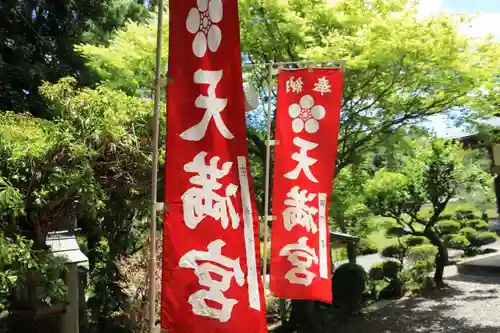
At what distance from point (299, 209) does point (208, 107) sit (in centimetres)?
320

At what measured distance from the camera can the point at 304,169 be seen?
244 inches

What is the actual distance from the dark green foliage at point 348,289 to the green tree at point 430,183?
9.45ft

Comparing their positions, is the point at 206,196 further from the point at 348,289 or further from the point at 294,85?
the point at 348,289

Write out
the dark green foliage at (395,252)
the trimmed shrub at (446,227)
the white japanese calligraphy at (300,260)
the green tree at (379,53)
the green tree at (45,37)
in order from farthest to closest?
the trimmed shrub at (446,227) → the dark green foliage at (395,252) → the green tree at (45,37) → the green tree at (379,53) → the white japanese calligraphy at (300,260)

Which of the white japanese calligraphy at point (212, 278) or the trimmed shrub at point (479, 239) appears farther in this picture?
the trimmed shrub at point (479, 239)

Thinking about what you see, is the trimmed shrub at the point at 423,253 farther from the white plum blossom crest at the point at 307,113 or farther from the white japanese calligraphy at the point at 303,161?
the white plum blossom crest at the point at 307,113

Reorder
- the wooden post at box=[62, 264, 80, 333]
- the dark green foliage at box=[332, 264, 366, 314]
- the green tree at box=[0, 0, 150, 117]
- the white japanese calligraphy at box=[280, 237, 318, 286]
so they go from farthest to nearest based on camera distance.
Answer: the dark green foliage at box=[332, 264, 366, 314] < the green tree at box=[0, 0, 150, 117] < the wooden post at box=[62, 264, 80, 333] < the white japanese calligraphy at box=[280, 237, 318, 286]

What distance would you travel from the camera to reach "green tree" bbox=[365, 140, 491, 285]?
14.5 metres

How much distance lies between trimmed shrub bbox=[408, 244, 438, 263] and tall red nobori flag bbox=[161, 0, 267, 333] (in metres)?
13.0

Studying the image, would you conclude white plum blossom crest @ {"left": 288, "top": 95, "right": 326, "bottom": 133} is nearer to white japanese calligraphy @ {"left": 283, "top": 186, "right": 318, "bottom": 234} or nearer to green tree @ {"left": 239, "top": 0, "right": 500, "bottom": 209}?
white japanese calligraphy @ {"left": 283, "top": 186, "right": 318, "bottom": 234}

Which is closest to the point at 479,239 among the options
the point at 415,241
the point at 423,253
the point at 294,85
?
the point at 415,241

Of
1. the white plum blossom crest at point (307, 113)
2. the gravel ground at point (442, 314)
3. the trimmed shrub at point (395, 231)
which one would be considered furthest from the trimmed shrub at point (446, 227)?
the white plum blossom crest at point (307, 113)

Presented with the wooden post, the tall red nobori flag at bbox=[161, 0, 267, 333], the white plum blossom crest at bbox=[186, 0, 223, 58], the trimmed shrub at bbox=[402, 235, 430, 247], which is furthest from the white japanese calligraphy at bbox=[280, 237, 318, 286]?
the trimmed shrub at bbox=[402, 235, 430, 247]

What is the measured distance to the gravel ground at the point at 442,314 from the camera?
10875 mm
